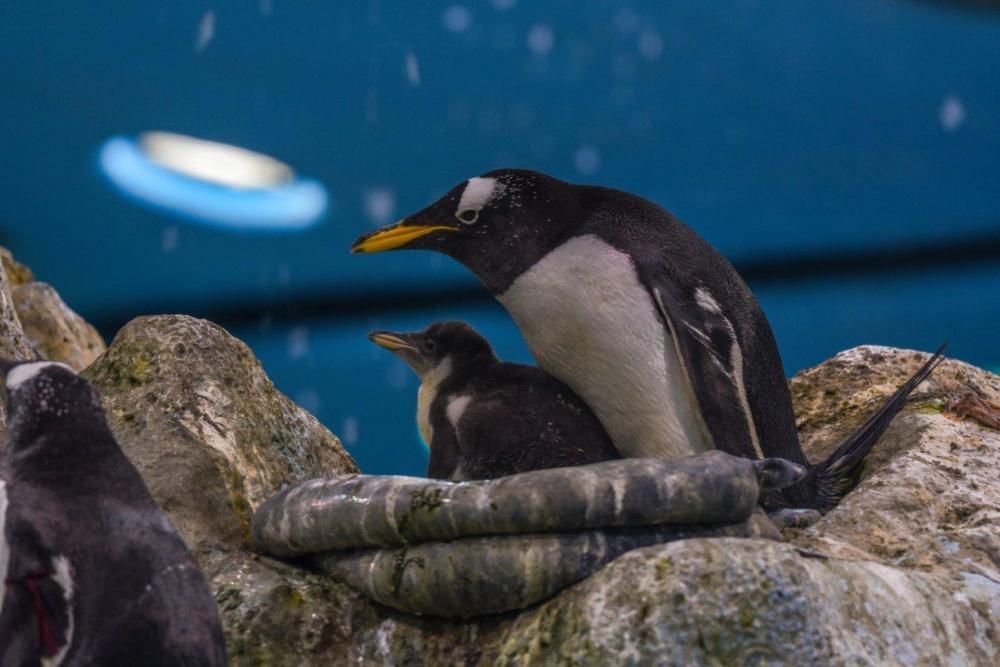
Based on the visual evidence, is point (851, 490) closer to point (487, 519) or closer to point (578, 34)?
point (487, 519)

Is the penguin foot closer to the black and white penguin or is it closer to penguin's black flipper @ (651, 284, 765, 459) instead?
penguin's black flipper @ (651, 284, 765, 459)

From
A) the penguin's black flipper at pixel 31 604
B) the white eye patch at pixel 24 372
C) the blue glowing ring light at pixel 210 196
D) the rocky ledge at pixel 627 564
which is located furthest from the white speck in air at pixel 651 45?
the penguin's black flipper at pixel 31 604

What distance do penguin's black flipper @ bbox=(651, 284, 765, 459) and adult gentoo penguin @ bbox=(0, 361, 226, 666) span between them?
954mm

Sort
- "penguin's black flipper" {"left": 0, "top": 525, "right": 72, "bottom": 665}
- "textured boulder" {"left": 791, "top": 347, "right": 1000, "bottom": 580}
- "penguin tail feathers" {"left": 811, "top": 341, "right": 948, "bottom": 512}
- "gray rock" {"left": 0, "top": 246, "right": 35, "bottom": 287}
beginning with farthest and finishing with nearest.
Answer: "gray rock" {"left": 0, "top": 246, "right": 35, "bottom": 287}
"penguin tail feathers" {"left": 811, "top": 341, "right": 948, "bottom": 512}
"textured boulder" {"left": 791, "top": 347, "right": 1000, "bottom": 580}
"penguin's black flipper" {"left": 0, "top": 525, "right": 72, "bottom": 665}

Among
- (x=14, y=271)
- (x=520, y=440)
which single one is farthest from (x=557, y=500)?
(x=14, y=271)

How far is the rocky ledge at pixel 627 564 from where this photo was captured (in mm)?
1248

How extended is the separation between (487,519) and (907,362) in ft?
5.32

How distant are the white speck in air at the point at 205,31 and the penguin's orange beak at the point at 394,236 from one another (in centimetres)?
232

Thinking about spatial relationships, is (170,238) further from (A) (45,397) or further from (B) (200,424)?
(A) (45,397)

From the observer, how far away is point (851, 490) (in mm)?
2092

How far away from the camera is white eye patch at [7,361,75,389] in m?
1.27

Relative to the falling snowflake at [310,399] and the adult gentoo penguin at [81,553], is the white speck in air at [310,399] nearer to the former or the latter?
the falling snowflake at [310,399]

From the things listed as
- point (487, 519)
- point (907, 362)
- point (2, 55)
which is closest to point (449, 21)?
point (2, 55)

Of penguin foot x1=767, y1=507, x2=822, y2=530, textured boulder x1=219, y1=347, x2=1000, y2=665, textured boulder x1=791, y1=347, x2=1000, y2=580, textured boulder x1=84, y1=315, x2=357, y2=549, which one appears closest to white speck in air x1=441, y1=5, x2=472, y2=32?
textured boulder x1=791, y1=347, x2=1000, y2=580
